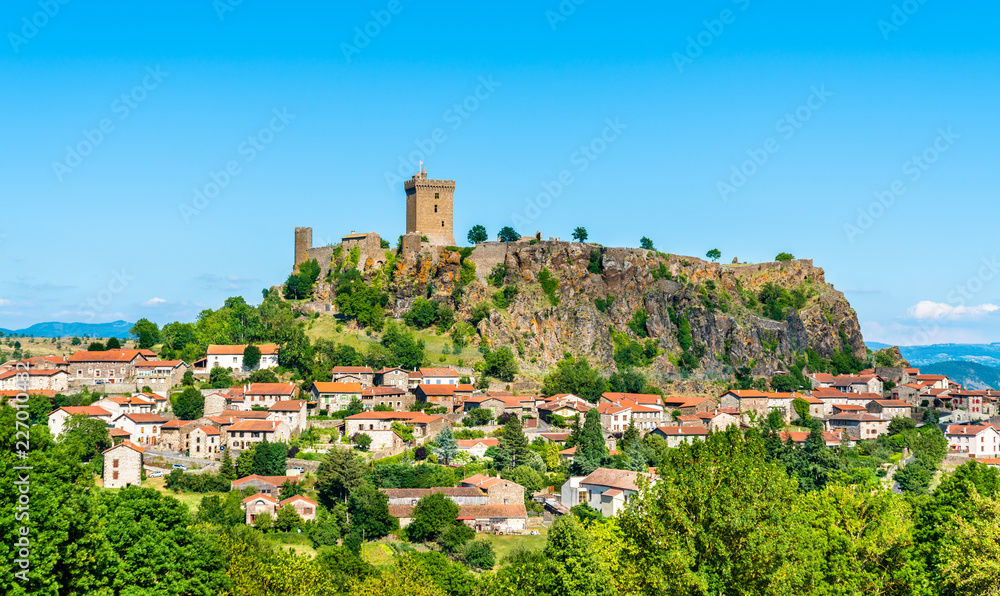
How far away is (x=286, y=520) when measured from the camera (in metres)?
50.3

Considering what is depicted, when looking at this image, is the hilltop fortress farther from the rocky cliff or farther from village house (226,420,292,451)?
village house (226,420,292,451)

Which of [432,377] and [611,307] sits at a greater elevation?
[611,307]

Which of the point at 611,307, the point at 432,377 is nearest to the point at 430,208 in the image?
the point at 611,307

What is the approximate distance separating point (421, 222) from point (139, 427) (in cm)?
4069

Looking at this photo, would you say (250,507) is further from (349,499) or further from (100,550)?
(100,550)

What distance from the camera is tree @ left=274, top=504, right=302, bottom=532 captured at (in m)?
50.2

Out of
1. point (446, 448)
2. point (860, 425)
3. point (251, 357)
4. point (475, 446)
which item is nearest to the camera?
point (446, 448)

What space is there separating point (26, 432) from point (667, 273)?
84.7m

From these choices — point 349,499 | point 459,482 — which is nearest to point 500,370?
point 459,482

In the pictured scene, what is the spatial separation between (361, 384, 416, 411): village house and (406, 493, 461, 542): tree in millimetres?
19522

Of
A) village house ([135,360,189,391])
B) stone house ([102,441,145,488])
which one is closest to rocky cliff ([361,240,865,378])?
village house ([135,360,189,391])

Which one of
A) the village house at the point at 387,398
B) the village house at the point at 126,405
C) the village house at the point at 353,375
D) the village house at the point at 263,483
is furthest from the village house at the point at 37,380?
the village house at the point at 387,398

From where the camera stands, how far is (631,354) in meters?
92.8

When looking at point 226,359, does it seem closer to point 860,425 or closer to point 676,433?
point 676,433
